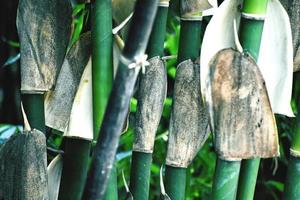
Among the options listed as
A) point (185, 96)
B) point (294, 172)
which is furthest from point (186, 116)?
point (294, 172)

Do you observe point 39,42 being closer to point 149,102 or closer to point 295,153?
point 149,102

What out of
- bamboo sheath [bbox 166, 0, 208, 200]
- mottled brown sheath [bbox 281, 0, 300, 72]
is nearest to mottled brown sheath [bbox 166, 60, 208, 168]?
bamboo sheath [bbox 166, 0, 208, 200]

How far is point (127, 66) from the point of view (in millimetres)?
392

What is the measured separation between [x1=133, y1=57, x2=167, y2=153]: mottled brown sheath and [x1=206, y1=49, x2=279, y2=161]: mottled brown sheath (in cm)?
7

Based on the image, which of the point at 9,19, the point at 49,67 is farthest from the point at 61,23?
the point at 9,19

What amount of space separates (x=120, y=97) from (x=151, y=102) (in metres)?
0.18

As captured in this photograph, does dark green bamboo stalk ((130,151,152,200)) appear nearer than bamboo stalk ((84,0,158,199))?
No

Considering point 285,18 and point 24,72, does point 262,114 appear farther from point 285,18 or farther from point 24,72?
point 24,72

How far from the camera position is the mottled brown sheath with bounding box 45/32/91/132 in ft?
1.93

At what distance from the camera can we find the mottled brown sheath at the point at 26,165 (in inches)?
22.4

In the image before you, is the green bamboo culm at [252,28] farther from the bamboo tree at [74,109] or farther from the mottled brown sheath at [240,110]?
the bamboo tree at [74,109]

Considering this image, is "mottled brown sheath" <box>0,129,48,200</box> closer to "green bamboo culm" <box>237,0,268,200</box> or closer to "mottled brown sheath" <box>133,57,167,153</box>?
"mottled brown sheath" <box>133,57,167,153</box>

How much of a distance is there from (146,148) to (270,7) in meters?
0.17

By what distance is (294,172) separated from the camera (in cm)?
61
